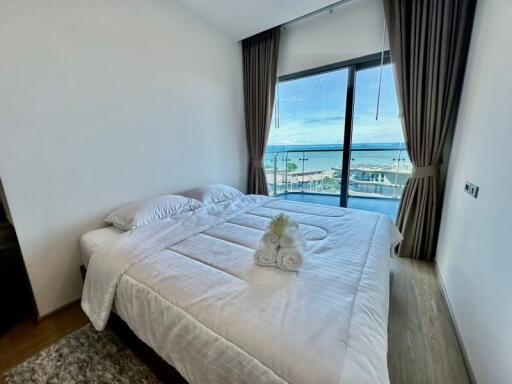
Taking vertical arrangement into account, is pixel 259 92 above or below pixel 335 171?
above

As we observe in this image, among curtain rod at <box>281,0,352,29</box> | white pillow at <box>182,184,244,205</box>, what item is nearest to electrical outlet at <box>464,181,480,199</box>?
white pillow at <box>182,184,244,205</box>

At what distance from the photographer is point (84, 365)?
54.6 inches

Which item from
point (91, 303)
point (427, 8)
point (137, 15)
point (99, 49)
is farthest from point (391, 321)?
point (137, 15)

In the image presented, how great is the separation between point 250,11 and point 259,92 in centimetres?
99

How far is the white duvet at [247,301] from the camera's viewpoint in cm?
78

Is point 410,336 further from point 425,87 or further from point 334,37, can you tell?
point 334,37

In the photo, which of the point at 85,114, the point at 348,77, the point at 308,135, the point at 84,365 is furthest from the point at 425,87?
the point at 84,365

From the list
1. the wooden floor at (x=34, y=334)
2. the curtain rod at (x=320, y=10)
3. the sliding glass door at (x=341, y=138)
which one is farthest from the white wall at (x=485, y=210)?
the wooden floor at (x=34, y=334)

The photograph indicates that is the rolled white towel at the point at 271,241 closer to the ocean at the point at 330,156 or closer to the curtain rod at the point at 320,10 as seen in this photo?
the ocean at the point at 330,156

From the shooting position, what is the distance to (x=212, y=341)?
894mm

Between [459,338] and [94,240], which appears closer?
[459,338]

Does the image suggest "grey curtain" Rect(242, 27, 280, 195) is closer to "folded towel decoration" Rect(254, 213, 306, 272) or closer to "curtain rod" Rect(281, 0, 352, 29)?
"curtain rod" Rect(281, 0, 352, 29)

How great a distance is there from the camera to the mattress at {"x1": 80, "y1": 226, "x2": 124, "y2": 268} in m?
1.72

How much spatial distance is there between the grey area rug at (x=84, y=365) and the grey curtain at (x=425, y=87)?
2840 mm
